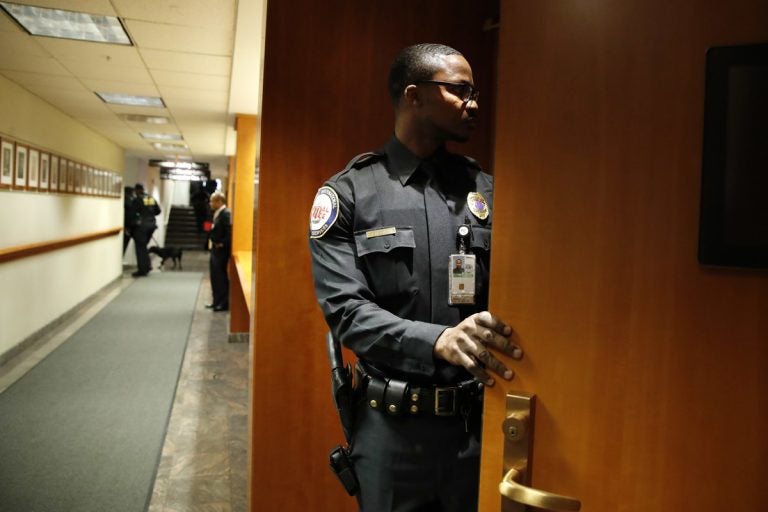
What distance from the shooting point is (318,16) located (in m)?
2.07

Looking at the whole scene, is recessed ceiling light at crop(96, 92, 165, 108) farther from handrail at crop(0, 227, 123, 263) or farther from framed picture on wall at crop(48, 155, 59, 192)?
handrail at crop(0, 227, 123, 263)

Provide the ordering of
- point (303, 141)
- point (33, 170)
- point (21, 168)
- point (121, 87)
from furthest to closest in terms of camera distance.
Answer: point (33, 170) → point (121, 87) → point (21, 168) → point (303, 141)

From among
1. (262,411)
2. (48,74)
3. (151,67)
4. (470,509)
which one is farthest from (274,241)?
(48,74)

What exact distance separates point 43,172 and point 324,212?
5.38 metres

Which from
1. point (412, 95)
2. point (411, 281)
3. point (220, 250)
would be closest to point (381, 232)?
point (411, 281)

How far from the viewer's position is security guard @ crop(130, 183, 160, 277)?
10719 mm

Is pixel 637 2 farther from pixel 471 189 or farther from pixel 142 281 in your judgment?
pixel 142 281

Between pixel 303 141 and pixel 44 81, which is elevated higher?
pixel 44 81

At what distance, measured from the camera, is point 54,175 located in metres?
5.98

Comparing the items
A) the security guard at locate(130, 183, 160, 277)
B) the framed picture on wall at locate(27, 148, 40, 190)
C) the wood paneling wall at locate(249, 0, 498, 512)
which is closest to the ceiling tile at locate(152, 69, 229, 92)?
the framed picture on wall at locate(27, 148, 40, 190)

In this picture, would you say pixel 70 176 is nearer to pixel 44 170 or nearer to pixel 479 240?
pixel 44 170

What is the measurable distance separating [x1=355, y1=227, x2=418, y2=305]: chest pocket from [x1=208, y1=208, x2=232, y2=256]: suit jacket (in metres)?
6.01

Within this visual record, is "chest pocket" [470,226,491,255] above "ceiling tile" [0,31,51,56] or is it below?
below

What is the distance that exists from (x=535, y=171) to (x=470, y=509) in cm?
78
